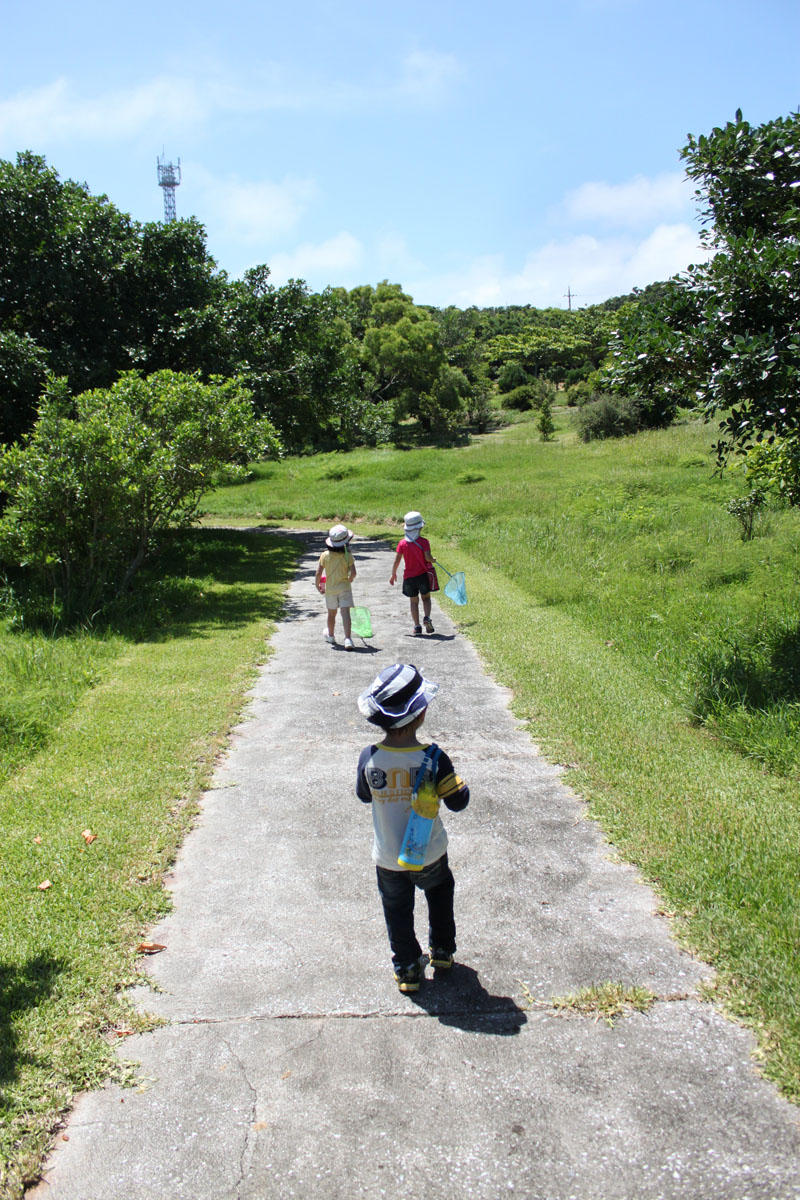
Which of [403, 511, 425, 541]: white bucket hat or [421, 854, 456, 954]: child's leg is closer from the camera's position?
[421, 854, 456, 954]: child's leg

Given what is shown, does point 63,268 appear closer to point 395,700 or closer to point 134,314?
point 134,314

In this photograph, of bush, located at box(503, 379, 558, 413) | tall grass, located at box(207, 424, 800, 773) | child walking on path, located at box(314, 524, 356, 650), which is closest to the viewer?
tall grass, located at box(207, 424, 800, 773)

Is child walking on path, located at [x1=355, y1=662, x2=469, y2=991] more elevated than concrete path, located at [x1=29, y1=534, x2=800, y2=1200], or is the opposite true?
child walking on path, located at [x1=355, y1=662, x2=469, y2=991]

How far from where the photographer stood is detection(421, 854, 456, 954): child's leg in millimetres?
3586

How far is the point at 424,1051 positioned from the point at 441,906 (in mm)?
588

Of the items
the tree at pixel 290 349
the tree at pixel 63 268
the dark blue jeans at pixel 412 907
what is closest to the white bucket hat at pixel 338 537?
the dark blue jeans at pixel 412 907

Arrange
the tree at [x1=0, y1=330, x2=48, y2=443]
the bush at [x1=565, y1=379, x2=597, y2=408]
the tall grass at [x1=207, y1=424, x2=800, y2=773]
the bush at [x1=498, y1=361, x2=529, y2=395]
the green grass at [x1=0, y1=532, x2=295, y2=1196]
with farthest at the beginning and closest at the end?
the bush at [x1=498, y1=361, x2=529, y2=395] < the bush at [x1=565, y1=379, x2=597, y2=408] < the tree at [x1=0, y1=330, x2=48, y2=443] < the tall grass at [x1=207, y1=424, x2=800, y2=773] < the green grass at [x1=0, y1=532, x2=295, y2=1196]

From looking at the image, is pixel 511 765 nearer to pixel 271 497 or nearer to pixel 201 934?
pixel 201 934

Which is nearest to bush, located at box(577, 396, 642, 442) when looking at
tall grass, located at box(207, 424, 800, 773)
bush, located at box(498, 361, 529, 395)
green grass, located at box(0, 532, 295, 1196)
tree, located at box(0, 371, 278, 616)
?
tall grass, located at box(207, 424, 800, 773)

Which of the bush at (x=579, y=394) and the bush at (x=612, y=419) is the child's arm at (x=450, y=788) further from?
the bush at (x=579, y=394)

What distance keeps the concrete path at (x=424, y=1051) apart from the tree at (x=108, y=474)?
23.9 ft

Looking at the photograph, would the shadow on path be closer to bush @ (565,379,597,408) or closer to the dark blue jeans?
the dark blue jeans

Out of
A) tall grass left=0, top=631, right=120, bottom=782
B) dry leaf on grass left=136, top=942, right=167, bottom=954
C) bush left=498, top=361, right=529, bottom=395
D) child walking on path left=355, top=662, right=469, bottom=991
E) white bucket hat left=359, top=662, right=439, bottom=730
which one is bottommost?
dry leaf on grass left=136, top=942, right=167, bottom=954

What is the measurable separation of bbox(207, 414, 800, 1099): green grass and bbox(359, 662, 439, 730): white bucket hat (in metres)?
1.53
